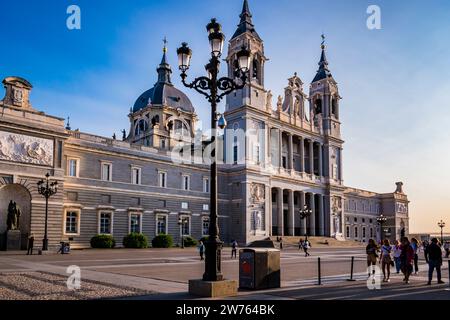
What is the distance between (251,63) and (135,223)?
26.7 m

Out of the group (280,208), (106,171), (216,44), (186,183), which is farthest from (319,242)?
(216,44)

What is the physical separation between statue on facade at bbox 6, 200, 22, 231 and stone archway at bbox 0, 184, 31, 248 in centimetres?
72

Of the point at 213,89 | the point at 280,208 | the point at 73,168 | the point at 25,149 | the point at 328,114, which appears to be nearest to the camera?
the point at 213,89

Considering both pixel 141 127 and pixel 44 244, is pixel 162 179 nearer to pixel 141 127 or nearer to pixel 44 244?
pixel 44 244

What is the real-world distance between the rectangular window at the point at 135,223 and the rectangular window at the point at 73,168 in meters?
7.83

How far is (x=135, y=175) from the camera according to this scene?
46.8m

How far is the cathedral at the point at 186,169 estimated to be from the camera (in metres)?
35.7

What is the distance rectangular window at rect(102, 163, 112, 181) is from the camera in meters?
44.0

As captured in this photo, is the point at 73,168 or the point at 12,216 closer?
the point at 12,216

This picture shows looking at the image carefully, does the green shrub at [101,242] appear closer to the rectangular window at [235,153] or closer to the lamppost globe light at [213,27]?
the rectangular window at [235,153]

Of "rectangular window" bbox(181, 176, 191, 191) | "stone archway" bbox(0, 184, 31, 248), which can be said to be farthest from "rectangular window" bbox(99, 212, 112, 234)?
"rectangular window" bbox(181, 176, 191, 191)

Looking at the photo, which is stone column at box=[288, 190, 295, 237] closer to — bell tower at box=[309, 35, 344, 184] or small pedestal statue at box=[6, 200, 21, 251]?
bell tower at box=[309, 35, 344, 184]
